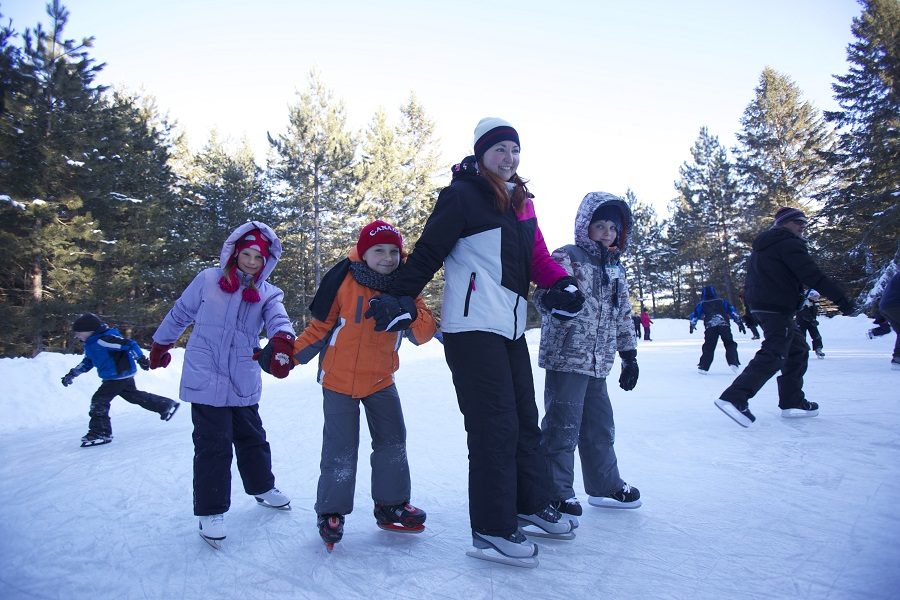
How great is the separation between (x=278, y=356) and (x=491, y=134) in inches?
59.0

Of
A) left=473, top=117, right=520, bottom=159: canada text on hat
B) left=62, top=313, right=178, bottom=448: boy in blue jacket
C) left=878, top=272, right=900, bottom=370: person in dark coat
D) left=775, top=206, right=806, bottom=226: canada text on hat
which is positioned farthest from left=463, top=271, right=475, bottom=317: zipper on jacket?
left=878, top=272, right=900, bottom=370: person in dark coat

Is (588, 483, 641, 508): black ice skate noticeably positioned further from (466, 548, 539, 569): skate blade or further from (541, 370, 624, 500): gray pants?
(466, 548, 539, 569): skate blade

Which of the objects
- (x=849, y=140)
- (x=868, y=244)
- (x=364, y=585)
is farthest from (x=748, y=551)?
(x=849, y=140)

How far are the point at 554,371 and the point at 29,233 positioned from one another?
1644 centimetres

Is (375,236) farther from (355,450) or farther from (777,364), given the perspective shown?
(777,364)

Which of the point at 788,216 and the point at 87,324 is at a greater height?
the point at 788,216

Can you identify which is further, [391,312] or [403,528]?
[403,528]

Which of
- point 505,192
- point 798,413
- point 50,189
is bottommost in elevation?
point 798,413

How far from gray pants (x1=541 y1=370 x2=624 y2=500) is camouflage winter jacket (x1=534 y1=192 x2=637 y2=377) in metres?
0.10

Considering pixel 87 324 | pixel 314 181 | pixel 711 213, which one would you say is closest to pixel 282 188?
pixel 314 181

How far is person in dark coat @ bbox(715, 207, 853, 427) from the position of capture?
3.86m

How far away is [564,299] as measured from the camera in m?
2.36

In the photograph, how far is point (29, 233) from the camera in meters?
13.7

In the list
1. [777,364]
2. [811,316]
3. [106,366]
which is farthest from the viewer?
[811,316]
